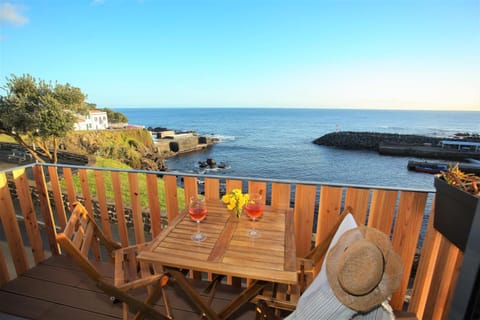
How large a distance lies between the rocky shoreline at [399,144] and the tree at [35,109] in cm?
3082

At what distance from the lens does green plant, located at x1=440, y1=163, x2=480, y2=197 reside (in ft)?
3.58

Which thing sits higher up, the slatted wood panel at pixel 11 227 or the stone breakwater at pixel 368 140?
the slatted wood panel at pixel 11 227

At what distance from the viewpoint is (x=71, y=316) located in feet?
5.83

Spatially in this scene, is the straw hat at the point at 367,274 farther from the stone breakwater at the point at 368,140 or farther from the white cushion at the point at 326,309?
the stone breakwater at the point at 368,140

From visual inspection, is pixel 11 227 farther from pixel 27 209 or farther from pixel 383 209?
pixel 383 209

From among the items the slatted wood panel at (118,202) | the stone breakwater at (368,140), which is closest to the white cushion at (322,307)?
the slatted wood panel at (118,202)

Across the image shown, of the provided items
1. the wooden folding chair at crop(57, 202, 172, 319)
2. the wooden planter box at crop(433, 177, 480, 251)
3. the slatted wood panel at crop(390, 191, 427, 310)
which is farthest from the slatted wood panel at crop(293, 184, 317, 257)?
the wooden folding chair at crop(57, 202, 172, 319)

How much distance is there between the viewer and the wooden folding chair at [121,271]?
4.11 ft

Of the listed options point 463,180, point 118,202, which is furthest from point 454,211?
point 118,202

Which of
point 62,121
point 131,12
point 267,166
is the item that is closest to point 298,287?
point 131,12

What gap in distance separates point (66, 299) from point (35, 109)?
35.3ft

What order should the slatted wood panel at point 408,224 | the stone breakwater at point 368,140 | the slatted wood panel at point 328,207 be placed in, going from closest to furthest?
the slatted wood panel at point 408,224 → the slatted wood panel at point 328,207 → the stone breakwater at point 368,140

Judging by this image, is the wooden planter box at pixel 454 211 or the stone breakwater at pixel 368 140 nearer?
the wooden planter box at pixel 454 211

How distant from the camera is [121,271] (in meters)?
1.66
